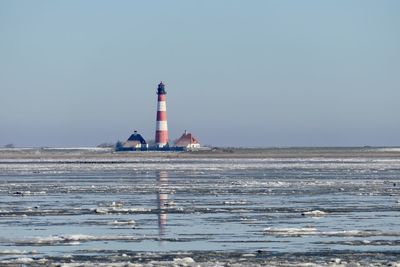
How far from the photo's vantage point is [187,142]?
120312mm

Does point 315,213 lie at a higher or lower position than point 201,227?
higher

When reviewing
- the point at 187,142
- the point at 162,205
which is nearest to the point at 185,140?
the point at 187,142

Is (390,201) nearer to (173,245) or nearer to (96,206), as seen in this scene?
(96,206)

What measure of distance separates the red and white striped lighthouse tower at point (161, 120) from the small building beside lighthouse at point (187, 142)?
7807 millimetres

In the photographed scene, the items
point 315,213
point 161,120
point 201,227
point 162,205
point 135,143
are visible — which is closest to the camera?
point 201,227

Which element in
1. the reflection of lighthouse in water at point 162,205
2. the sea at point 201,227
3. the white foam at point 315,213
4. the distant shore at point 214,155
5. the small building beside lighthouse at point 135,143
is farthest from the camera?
the small building beside lighthouse at point 135,143

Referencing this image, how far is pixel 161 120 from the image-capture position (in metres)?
107

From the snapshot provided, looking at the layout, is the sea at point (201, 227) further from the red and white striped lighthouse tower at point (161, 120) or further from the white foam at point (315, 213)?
the red and white striped lighthouse tower at point (161, 120)

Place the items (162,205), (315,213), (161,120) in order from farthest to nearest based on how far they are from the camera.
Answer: (161,120), (162,205), (315,213)

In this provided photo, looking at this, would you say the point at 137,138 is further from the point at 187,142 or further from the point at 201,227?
the point at 201,227

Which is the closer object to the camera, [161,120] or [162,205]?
[162,205]

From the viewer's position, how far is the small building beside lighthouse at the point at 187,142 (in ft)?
389

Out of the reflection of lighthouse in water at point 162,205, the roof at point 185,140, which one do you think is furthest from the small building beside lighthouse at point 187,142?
the reflection of lighthouse in water at point 162,205

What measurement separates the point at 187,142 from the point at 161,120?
45.8 ft
